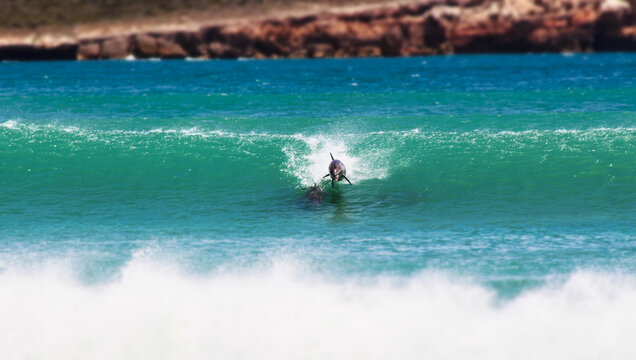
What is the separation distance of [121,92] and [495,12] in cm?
4073

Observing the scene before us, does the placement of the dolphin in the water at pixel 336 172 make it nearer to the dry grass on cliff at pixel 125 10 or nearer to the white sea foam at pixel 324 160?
the white sea foam at pixel 324 160

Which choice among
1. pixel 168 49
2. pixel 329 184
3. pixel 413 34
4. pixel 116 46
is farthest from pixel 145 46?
pixel 329 184

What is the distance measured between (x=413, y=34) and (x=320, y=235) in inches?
2140

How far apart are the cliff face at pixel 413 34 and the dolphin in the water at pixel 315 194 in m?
50.0

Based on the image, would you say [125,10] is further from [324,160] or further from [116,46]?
[324,160]

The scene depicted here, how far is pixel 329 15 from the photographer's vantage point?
2480 inches

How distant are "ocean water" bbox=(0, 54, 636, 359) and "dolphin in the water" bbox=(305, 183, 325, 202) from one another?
0.40 feet

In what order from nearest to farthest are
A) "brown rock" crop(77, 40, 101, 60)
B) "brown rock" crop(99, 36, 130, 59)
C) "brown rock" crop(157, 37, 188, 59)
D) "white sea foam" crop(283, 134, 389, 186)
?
"white sea foam" crop(283, 134, 389, 186) < "brown rock" crop(77, 40, 101, 60) < "brown rock" crop(99, 36, 130, 59) < "brown rock" crop(157, 37, 188, 59)

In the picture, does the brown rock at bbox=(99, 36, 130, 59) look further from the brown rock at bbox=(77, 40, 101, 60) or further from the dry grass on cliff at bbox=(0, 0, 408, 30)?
the dry grass on cliff at bbox=(0, 0, 408, 30)

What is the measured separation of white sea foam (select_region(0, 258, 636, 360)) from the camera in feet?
27.9

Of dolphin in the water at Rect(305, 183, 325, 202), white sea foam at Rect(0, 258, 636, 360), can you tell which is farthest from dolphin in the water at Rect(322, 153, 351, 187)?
white sea foam at Rect(0, 258, 636, 360)

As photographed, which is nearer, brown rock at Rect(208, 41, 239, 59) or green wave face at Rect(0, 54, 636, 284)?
Answer: green wave face at Rect(0, 54, 636, 284)

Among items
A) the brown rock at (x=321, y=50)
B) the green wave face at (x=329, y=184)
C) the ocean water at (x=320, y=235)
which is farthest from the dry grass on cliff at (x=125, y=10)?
the ocean water at (x=320, y=235)

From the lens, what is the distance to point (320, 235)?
11.9m
